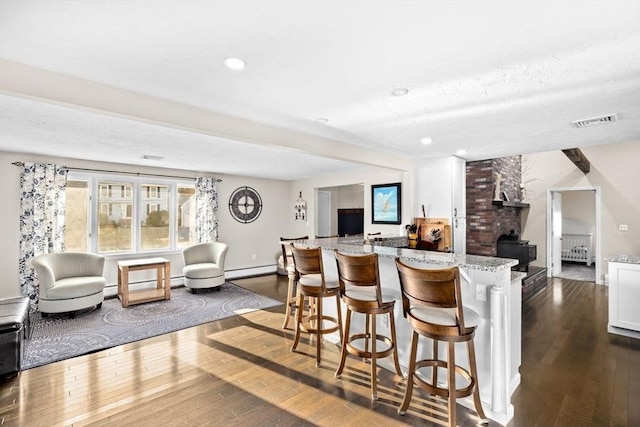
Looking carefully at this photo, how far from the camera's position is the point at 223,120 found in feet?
9.20

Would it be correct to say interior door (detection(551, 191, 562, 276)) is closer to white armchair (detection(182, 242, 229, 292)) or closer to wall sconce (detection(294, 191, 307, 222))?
wall sconce (detection(294, 191, 307, 222))

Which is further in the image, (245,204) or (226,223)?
(245,204)

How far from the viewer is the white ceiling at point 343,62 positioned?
1431 mm

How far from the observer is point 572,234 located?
8.63 m

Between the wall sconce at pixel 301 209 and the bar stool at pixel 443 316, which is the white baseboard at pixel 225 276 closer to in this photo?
the wall sconce at pixel 301 209

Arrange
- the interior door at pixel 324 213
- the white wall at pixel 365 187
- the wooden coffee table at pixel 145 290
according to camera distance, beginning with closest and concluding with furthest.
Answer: the wooden coffee table at pixel 145 290
the white wall at pixel 365 187
the interior door at pixel 324 213

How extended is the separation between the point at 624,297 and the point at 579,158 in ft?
10.6

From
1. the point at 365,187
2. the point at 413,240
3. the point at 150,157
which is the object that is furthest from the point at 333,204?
the point at 150,157

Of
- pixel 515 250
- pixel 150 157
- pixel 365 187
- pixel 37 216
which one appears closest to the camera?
pixel 37 216

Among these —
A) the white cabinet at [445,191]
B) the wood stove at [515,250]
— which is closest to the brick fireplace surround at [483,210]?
the wood stove at [515,250]

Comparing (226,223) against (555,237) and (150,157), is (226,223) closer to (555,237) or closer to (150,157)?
(150,157)

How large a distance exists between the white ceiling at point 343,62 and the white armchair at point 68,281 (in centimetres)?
189

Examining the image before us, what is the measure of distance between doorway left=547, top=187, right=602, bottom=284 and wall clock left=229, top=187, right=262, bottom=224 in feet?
22.7

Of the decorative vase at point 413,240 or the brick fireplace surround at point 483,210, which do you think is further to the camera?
the brick fireplace surround at point 483,210
